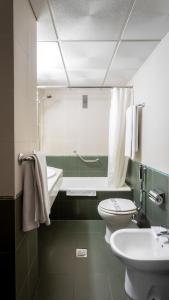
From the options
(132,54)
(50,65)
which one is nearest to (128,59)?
(132,54)

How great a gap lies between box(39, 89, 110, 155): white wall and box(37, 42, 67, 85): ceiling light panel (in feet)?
1.71

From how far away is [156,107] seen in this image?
2.24 m

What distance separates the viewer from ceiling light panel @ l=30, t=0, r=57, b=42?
5.05ft

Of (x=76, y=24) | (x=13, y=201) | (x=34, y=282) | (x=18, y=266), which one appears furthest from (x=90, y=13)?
(x=34, y=282)

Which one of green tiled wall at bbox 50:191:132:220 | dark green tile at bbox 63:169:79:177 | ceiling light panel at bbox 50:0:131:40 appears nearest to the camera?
ceiling light panel at bbox 50:0:131:40

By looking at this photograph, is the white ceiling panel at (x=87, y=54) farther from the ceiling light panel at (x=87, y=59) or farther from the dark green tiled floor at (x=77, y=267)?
the dark green tiled floor at (x=77, y=267)

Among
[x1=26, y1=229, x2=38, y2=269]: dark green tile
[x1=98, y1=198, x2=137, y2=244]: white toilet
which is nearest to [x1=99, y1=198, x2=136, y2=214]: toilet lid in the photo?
[x1=98, y1=198, x2=137, y2=244]: white toilet

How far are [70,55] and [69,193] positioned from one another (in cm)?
184

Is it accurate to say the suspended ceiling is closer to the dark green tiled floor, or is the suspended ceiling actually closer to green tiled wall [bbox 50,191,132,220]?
green tiled wall [bbox 50,191,132,220]

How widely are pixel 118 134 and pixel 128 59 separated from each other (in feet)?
3.66

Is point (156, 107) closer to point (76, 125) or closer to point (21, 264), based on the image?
point (21, 264)

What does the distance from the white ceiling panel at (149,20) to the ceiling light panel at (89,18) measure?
0.08 meters

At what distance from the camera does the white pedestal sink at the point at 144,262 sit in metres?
1.44

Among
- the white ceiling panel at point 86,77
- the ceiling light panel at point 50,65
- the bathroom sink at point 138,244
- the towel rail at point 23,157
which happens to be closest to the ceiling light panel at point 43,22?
the ceiling light panel at point 50,65
